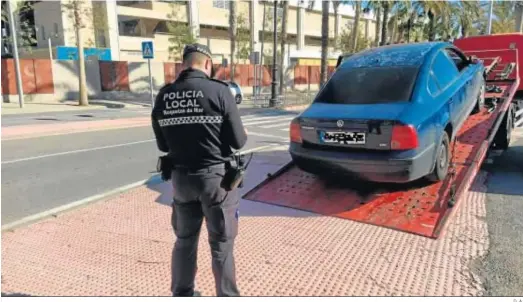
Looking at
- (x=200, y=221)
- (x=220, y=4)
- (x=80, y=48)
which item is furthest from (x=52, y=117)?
(x=220, y=4)

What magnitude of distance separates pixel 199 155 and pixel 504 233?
3209 mm

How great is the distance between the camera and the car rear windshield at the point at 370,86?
470 centimetres

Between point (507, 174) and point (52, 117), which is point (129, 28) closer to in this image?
point (52, 117)

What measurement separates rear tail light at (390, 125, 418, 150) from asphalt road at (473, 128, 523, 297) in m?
1.15

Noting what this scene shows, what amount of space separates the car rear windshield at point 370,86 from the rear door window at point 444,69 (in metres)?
0.40

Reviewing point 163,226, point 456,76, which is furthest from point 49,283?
point 456,76

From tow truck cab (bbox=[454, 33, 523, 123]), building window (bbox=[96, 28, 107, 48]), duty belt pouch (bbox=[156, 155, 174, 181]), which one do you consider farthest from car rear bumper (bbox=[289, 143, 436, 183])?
building window (bbox=[96, 28, 107, 48])

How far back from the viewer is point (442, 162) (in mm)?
4957

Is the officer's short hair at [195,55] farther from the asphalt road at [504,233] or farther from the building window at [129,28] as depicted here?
the building window at [129,28]

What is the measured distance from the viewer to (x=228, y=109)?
8.69 ft

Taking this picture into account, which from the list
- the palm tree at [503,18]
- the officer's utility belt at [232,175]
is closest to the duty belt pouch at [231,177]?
the officer's utility belt at [232,175]

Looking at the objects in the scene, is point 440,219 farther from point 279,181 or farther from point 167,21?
point 167,21

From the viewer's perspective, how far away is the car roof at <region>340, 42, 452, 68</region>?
201 inches

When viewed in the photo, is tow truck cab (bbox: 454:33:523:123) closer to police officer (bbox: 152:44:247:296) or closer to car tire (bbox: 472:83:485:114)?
car tire (bbox: 472:83:485:114)
